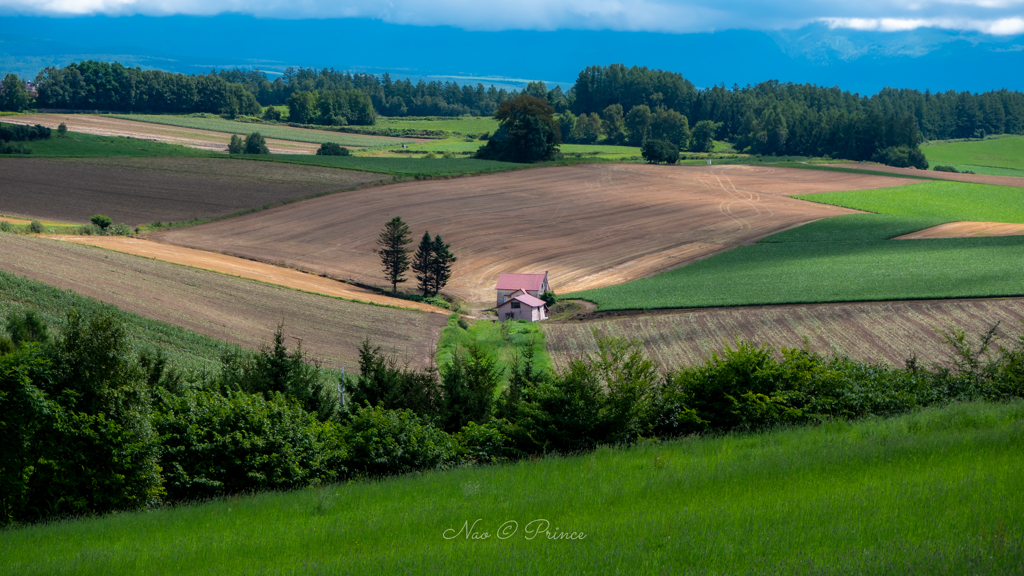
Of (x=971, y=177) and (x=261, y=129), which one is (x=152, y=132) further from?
(x=971, y=177)

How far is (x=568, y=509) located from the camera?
35.2ft

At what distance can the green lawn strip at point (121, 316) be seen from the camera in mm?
30658

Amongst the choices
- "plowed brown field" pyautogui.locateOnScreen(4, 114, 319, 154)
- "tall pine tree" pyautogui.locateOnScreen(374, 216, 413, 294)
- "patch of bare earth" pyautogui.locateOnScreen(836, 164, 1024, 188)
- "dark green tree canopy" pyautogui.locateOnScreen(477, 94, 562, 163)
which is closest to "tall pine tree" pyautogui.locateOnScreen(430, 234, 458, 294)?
"tall pine tree" pyautogui.locateOnScreen(374, 216, 413, 294)

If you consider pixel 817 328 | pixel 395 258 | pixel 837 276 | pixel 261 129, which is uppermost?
pixel 261 129

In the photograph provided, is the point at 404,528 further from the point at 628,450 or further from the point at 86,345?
the point at 86,345

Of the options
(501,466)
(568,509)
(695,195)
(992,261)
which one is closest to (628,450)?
(501,466)

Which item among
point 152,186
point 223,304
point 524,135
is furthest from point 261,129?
point 223,304

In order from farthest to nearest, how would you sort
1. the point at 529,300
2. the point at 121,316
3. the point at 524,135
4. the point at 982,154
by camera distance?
the point at 982,154 < the point at 524,135 < the point at 529,300 < the point at 121,316

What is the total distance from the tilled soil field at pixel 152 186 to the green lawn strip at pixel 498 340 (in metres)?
40.7

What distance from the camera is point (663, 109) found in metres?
174

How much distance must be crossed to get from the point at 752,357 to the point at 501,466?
654 cm

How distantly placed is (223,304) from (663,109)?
148559 millimetres

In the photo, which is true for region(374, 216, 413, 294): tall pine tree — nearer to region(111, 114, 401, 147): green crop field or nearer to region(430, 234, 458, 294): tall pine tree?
region(430, 234, 458, 294): tall pine tree

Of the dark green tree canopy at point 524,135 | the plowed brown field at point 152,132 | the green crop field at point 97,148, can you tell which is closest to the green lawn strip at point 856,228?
the dark green tree canopy at point 524,135
